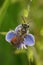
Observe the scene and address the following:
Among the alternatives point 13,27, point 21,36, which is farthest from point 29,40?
point 13,27

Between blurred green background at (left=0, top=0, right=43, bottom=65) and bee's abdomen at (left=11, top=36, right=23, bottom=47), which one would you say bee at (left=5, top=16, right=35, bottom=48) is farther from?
blurred green background at (left=0, top=0, right=43, bottom=65)

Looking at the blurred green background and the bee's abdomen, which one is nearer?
the bee's abdomen

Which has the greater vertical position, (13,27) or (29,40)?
(13,27)

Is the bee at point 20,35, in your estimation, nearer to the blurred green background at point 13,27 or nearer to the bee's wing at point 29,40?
the bee's wing at point 29,40

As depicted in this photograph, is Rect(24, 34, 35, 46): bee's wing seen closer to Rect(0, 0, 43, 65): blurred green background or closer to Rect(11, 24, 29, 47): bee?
Rect(11, 24, 29, 47): bee

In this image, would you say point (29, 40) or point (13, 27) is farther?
point (13, 27)

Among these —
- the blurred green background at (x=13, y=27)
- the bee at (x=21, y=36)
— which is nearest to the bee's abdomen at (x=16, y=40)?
the bee at (x=21, y=36)

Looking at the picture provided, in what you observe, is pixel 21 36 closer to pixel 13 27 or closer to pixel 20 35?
pixel 20 35

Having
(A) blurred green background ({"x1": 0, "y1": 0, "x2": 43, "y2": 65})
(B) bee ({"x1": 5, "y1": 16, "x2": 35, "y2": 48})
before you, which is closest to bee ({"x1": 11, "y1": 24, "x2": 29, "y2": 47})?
(B) bee ({"x1": 5, "y1": 16, "x2": 35, "y2": 48})

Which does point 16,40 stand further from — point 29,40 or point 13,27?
point 13,27

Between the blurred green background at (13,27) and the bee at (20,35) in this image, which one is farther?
the blurred green background at (13,27)

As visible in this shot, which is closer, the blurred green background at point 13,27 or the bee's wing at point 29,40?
the bee's wing at point 29,40

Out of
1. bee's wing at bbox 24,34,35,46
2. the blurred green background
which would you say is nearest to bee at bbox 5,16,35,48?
bee's wing at bbox 24,34,35,46
